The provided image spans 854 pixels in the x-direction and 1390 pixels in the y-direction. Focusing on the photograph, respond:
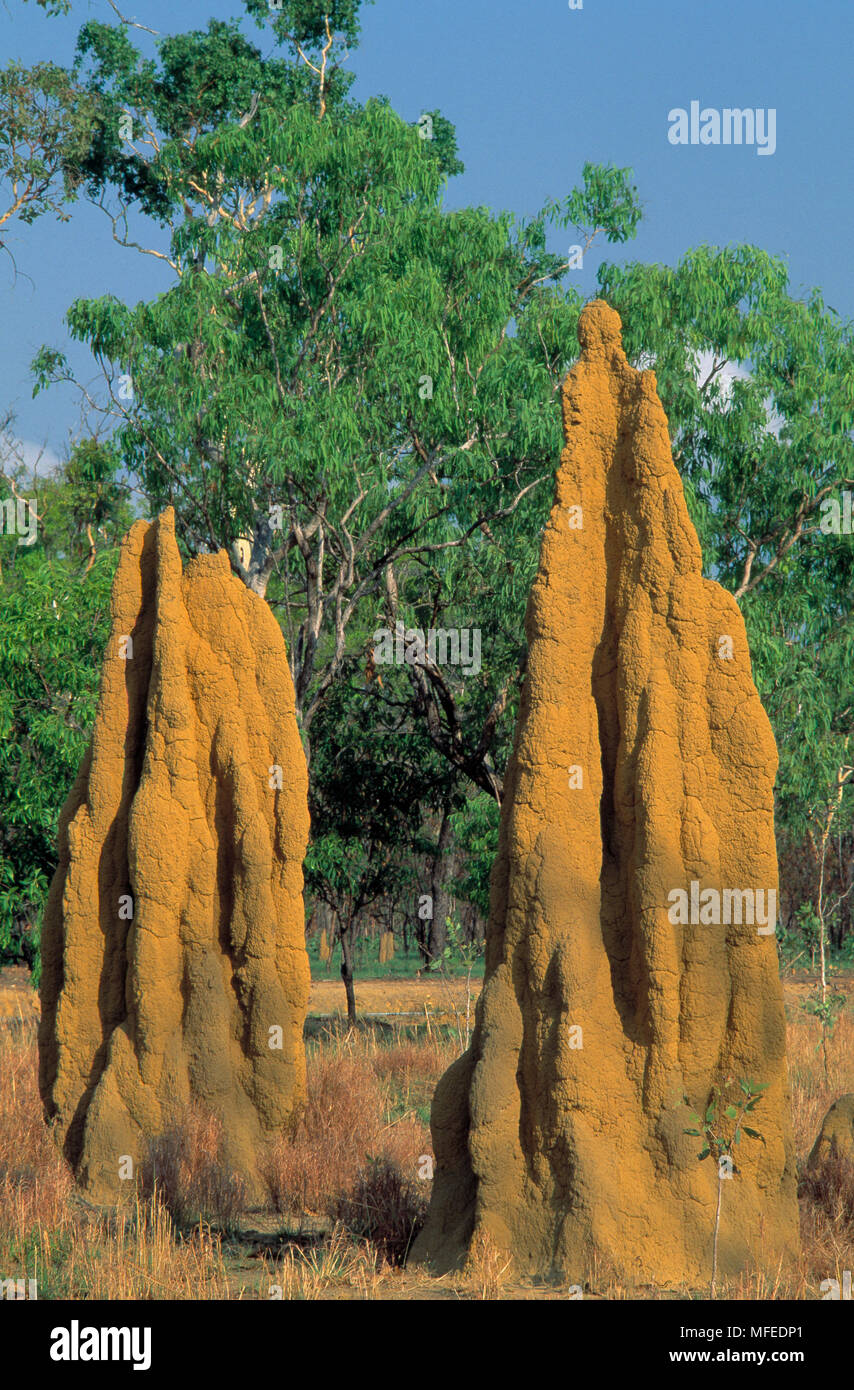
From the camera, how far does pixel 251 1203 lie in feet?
25.2

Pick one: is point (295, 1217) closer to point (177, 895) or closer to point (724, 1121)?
point (177, 895)

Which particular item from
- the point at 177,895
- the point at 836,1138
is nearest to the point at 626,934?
the point at 836,1138

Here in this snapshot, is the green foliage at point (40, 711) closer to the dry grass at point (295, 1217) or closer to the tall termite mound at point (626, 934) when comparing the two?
the dry grass at point (295, 1217)

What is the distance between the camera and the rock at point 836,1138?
7574 mm

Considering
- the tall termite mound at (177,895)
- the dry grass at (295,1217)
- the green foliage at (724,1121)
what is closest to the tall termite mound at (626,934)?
the green foliage at (724,1121)

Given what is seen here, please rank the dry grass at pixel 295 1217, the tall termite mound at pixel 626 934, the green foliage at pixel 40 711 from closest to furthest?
1. the dry grass at pixel 295 1217
2. the tall termite mound at pixel 626 934
3. the green foliage at pixel 40 711

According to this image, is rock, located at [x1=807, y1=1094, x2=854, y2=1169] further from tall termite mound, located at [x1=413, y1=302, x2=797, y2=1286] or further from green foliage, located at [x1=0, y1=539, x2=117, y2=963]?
green foliage, located at [x1=0, y1=539, x2=117, y2=963]

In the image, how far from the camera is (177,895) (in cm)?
808

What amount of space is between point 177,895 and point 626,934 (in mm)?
2935

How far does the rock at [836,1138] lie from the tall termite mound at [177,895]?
2889mm

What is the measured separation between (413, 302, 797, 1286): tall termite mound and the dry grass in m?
0.26

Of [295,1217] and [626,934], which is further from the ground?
[626,934]

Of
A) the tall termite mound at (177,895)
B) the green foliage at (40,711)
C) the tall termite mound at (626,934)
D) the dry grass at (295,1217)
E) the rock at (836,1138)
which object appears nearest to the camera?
the dry grass at (295,1217)

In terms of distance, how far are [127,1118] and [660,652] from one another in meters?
3.91
